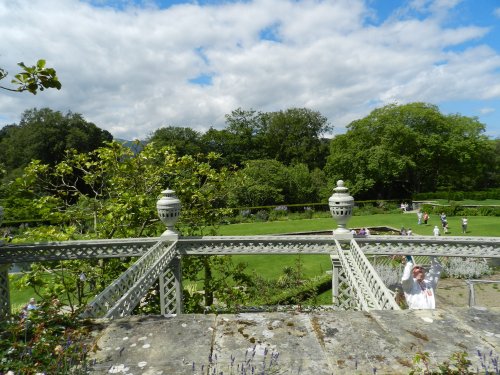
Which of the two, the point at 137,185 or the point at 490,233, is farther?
the point at 490,233

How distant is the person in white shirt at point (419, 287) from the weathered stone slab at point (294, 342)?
138 inches

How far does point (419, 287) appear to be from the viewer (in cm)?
539

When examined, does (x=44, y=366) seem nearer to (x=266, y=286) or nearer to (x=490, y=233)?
(x=266, y=286)

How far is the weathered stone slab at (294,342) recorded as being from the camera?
1.58 meters

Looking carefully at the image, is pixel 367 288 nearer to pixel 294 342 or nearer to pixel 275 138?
pixel 294 342

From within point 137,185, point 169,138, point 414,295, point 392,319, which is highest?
point 169,138

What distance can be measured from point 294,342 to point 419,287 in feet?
14.6

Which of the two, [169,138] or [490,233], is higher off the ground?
[169,138]

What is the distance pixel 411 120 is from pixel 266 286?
39.0m

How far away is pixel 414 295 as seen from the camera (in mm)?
5375

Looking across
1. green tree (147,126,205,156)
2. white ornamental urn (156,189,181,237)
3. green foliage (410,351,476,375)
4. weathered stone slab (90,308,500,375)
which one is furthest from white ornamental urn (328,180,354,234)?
green tree (147,126,205,156)

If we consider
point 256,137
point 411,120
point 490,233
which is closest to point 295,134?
point 256,137

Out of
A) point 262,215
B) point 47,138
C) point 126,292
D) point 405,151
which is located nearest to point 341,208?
point 126,292

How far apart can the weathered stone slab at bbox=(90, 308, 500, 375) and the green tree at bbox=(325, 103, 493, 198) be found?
3857cm
